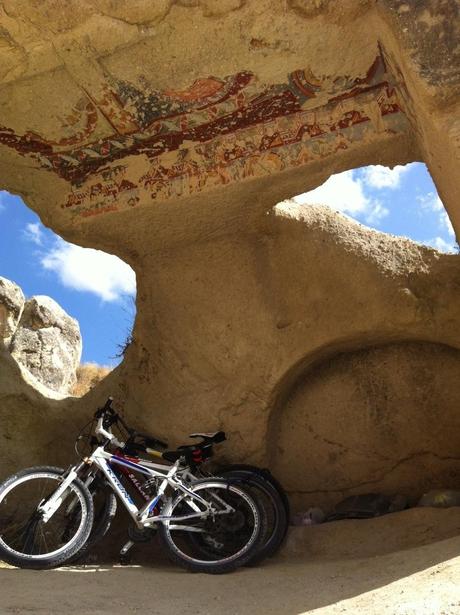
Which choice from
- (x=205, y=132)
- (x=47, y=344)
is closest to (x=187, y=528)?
(x=205, y=132)

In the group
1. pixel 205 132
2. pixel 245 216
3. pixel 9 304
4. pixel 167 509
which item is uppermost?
pixel 9 304

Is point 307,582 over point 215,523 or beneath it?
beneath

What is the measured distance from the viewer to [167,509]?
4.35m

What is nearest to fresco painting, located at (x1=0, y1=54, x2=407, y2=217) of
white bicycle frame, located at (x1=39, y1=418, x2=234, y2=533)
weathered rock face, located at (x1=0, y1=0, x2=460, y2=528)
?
weathered rock face, located at (x1=0, y1=0, x2=460, y2=528)

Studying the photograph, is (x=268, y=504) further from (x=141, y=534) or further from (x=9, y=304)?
(x=9, y=304)

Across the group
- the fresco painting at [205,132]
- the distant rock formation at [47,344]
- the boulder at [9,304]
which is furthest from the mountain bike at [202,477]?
the distant rock formation at [47,344]

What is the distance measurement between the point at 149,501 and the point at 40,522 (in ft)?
2.24

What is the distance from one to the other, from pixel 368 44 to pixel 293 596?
3.04 metres

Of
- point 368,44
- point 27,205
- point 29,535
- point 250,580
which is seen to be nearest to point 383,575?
point 250,580

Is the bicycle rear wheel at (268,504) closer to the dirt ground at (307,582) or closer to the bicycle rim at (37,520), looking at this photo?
the dirt ground at (307,582)

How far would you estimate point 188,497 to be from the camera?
4422mm

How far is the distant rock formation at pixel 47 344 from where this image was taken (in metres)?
11.3

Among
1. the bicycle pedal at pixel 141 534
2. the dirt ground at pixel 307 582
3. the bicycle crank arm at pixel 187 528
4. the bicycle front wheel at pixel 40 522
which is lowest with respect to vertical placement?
the dirt ground at pixel 307 582

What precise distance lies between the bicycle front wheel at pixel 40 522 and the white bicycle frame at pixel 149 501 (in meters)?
0.06
